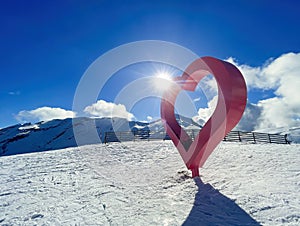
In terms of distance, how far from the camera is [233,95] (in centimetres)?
841

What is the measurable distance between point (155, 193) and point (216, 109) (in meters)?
3.82

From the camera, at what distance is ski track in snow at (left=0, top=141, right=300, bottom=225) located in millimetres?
6590

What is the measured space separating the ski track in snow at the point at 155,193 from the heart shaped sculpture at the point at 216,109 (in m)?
1.17

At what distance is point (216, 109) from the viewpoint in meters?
8.99

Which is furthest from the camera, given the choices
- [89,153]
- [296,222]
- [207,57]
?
[89,153]

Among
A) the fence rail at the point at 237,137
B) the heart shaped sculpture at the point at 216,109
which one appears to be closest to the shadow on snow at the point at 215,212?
the heart shaped sculpture at the point at 216,109

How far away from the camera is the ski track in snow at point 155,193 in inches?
259

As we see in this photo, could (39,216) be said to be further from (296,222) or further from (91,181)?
(296,222)

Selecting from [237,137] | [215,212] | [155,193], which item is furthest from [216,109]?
[237,137]

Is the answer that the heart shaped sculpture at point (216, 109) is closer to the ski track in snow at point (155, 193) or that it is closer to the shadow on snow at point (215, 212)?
the ski track in snow at point (155, 193)

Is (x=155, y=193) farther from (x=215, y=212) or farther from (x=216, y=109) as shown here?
(x=216, y=109)

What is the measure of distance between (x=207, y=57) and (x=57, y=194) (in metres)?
7.81

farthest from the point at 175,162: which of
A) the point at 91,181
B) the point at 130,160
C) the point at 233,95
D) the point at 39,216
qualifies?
the point at 39,216

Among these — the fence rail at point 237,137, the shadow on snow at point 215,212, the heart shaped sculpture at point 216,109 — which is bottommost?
the shadow on snow at point 215,212
